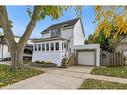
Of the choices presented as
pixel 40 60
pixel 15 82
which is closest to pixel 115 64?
pixel 40 60

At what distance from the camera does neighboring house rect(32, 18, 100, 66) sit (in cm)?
1917

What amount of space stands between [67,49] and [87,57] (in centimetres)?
246

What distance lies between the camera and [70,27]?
23344mm

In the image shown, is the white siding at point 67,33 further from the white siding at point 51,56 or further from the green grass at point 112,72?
the green grass at point 112,72

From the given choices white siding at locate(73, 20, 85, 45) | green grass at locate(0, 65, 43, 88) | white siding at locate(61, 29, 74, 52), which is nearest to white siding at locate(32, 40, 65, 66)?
white siding at locate(61, 29, 74, 52)

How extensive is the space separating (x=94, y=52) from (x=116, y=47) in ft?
21.2

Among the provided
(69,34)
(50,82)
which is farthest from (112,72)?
(69,34)

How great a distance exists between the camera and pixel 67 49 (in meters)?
21.7

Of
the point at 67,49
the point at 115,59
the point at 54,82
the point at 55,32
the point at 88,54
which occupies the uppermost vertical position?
the point at 55,32

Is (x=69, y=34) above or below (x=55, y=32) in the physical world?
below

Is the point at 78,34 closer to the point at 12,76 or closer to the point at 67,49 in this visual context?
the point at 67,49

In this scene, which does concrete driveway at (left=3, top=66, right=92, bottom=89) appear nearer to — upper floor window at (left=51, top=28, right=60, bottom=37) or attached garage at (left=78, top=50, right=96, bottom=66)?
attached garage at (left=78, top=50, right=96, bottom=66)

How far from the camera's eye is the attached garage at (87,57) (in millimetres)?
20125
